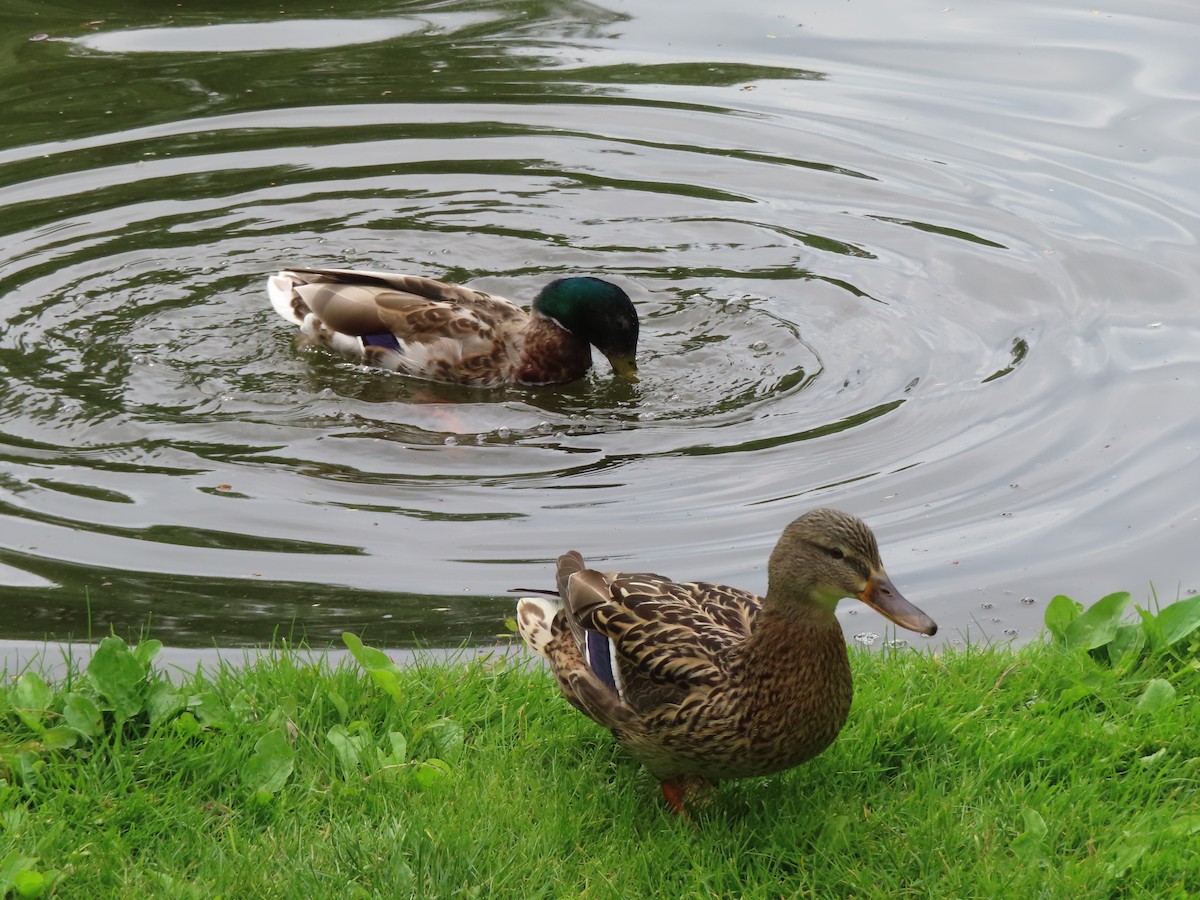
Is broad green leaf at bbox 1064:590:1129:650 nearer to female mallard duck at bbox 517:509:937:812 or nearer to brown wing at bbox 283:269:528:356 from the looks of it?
female mallard duck at bbox 517:509:937:812

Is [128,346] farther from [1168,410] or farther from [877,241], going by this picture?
[1168,410]

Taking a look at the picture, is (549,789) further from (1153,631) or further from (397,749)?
(1153,631)

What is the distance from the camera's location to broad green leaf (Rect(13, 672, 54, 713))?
14.7 feet

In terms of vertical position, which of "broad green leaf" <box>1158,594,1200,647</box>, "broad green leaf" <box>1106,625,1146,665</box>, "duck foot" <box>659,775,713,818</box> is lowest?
"duck foot" <box>659,775,713,818</box>

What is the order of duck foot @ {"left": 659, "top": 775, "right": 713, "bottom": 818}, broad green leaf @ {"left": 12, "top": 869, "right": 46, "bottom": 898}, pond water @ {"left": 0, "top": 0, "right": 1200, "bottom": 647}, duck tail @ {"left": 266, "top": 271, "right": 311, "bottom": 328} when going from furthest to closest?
duck tail @ {"left": 266, "top": 271, "right": 311, "bottom": 328} < pond water @ {"left": 0, "top": 0, "right": 1200, "bottom": 647} < duck foot @ {"left": 659, "top": 775, "right": 713, "bottom": 818} < broad green leaf @ {"left": 12, "top": 869, "right": 46, "bottom": 898}

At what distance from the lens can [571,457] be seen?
7102 mm

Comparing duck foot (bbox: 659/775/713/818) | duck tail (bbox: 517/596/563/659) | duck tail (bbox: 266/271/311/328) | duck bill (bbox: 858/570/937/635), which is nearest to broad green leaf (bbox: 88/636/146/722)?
duck tail (bbox: 517/596/563/659)

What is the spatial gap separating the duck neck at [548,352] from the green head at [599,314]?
0.06m

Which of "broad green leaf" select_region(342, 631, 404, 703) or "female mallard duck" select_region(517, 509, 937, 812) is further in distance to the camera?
"broad green leaf" select_region(342, 631, 404, 703)

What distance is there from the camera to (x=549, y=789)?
170 inches

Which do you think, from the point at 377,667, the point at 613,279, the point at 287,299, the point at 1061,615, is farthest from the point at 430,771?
the point at 613,279

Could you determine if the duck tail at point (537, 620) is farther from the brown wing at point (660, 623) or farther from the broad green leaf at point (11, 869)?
the broad green leaf at point (11, 869)

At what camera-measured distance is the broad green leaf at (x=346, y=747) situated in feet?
14.3

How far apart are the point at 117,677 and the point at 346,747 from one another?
0.70m
